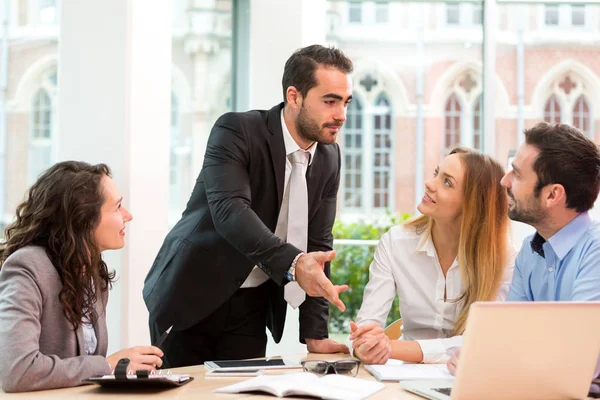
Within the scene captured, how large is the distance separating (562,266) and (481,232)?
51 centimetres

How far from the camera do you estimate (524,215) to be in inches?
102

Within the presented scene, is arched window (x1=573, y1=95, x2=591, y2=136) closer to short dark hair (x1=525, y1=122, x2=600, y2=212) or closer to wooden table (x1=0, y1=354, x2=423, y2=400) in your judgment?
short dark hair (x1=525, y1=122, x2=600, y2=212)

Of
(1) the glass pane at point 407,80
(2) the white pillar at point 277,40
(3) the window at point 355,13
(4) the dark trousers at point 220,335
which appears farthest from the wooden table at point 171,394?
(3) the window at point 355,13

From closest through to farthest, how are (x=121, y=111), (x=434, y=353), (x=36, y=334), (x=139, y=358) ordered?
(x=36, y=334) → (x=139, y=358) → (x=434, y=353) → (x=121, y=111)

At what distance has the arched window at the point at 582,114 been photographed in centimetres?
938

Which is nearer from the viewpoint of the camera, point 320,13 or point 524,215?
point 524,215

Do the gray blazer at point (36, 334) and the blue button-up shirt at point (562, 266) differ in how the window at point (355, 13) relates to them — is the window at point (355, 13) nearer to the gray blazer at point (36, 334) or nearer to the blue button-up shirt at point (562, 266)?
the blue button-up shirt at point (562, 266)

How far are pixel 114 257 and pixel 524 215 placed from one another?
1714 millimetres

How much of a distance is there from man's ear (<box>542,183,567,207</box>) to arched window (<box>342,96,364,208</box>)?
23.7ft

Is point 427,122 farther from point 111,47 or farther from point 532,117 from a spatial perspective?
point 111,47

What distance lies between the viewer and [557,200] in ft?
8.33

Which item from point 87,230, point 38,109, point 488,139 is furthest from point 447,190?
point 38,109

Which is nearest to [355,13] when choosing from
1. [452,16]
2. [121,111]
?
[452,16]

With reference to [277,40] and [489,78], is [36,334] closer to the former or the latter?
[277,40]
